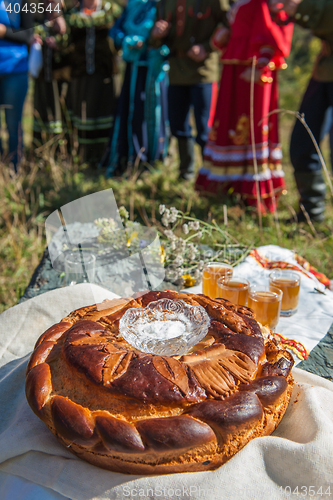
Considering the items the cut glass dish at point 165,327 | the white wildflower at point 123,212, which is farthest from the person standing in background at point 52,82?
the cut glass dish at point 165,327

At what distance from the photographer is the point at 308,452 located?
44.2 inches

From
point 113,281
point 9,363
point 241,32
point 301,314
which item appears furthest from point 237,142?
point 9,363

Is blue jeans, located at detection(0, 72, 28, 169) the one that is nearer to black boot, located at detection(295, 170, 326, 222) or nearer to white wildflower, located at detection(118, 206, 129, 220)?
white wildflower, located at detection(118, 206, 129, 220)

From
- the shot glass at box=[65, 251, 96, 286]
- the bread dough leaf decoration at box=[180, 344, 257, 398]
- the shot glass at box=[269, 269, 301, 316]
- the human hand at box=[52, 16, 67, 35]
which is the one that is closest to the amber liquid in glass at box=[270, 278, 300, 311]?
the shot glass at box=[269, 269, 301, 316]

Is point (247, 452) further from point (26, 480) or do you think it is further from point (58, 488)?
point (26, 480)

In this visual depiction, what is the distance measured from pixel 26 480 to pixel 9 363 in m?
0.57

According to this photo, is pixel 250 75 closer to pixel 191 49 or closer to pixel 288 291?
pixel 191 49

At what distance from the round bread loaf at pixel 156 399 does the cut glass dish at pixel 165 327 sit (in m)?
0.04

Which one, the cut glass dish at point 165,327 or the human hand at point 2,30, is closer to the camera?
the cut glass dish at point 165,327

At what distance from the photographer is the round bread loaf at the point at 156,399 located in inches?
42.1

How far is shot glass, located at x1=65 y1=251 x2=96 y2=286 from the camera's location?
1.78m

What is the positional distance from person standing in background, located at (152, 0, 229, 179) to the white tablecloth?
3831 millimetres

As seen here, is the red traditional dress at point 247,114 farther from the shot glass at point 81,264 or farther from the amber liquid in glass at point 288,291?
the shot glass at point 81,264

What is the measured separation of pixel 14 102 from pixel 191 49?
6.74 feet
